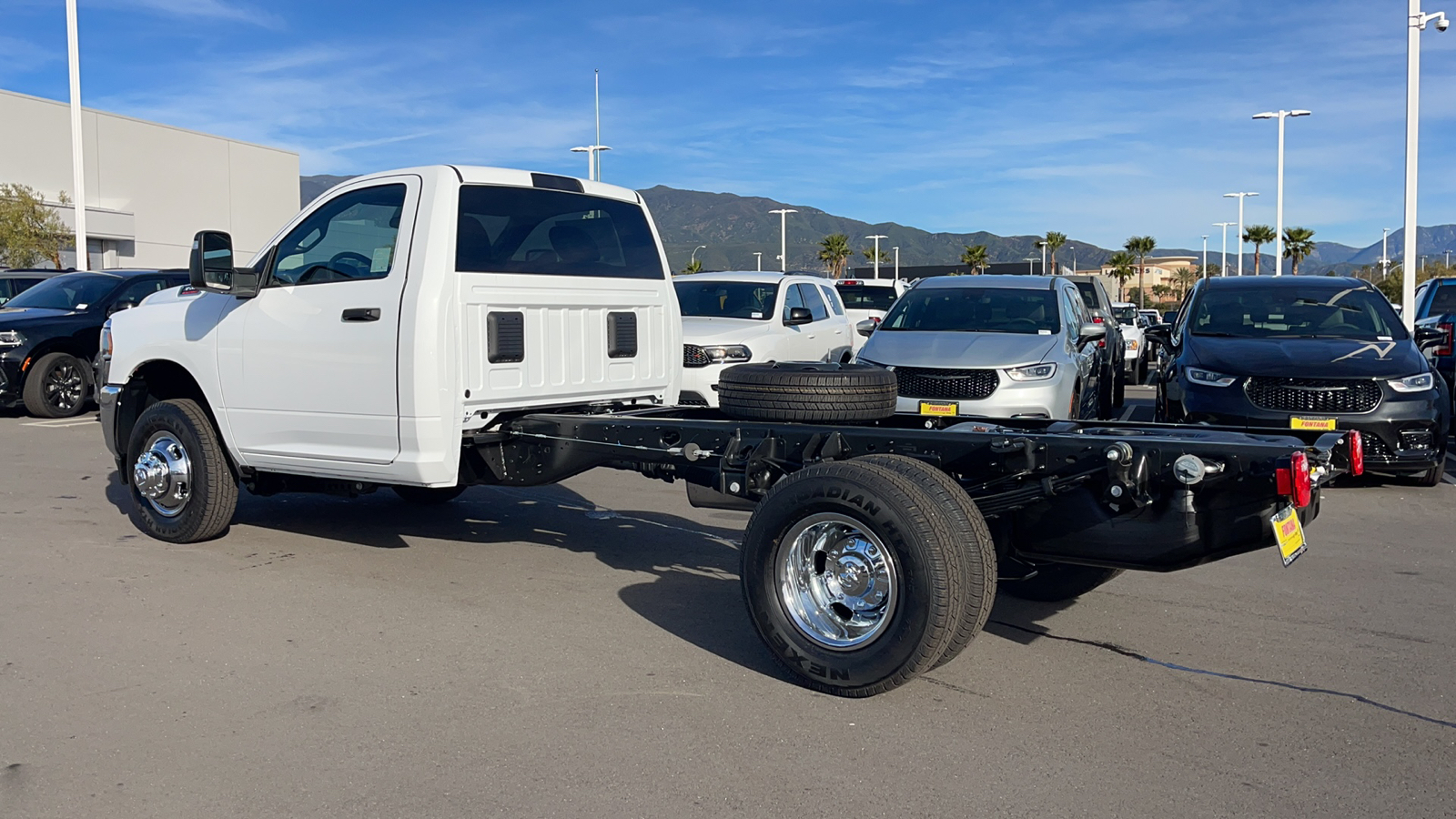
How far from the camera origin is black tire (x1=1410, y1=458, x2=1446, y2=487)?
30.7 feet

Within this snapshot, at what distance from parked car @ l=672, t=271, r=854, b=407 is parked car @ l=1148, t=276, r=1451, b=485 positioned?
4.11m

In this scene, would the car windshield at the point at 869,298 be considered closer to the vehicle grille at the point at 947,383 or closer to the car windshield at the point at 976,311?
the car windshield at the point at 976,311

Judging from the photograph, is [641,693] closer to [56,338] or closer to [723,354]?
[723,354]

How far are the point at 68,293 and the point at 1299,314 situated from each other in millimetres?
14333

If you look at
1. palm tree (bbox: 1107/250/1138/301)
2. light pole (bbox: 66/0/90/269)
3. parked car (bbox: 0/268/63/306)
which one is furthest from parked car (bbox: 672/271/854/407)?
palm tree (bbox: 1107/250/1138/301)

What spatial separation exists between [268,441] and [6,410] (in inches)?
436

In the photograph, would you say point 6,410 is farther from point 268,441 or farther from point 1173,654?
point 1173,654

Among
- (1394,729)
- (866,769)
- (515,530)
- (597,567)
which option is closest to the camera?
(866,769)

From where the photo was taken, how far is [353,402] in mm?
6113

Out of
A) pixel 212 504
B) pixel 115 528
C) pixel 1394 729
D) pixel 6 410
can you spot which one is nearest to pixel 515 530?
pixel 212 504

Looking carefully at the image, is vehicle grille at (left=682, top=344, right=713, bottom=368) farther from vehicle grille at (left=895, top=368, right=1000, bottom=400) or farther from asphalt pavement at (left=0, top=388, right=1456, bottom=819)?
asphalt pavement at (left=0, top=388, right=1456, bottom=819)

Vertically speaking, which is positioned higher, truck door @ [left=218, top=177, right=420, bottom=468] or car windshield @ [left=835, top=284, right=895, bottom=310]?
car windshield @ [left=835, top=284, right=895, bottom=310]

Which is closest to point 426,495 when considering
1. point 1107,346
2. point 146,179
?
point 1107,346

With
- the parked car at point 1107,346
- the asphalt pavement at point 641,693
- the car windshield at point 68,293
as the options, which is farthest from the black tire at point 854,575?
the car windshield at point 68,293
